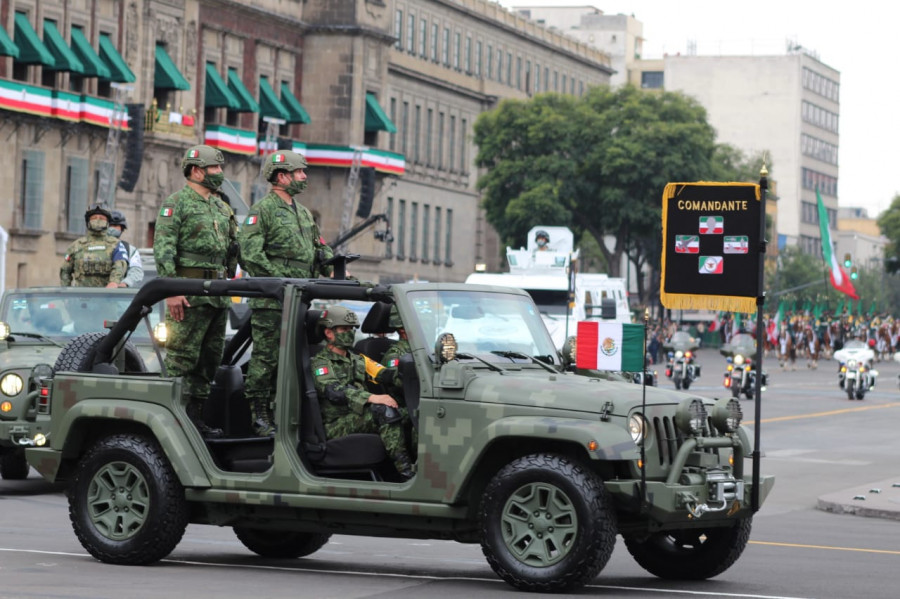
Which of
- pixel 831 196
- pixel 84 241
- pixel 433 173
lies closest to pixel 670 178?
pixel 433 173

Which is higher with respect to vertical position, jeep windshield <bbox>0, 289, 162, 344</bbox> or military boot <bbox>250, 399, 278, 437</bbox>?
jeep windshield <bbox>0, 289, 162, 344</bbox>

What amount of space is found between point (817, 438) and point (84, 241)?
615 inches

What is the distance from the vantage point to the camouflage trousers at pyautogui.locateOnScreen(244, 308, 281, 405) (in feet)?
41.7

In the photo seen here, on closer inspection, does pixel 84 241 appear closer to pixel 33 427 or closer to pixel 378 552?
pixel 33 427

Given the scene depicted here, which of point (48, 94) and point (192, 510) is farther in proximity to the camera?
point (48, 94)

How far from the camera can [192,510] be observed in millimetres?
12766

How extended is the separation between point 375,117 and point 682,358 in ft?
133

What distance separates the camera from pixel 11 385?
59.1ft

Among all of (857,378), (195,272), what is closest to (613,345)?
(195,272)

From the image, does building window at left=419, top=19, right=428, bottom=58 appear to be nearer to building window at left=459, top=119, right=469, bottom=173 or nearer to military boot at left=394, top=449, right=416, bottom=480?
building window at left=459, top=119, right=469, bottom=173

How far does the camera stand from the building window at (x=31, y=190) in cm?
6366

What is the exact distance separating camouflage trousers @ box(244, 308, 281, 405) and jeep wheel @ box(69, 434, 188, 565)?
0.71 metres

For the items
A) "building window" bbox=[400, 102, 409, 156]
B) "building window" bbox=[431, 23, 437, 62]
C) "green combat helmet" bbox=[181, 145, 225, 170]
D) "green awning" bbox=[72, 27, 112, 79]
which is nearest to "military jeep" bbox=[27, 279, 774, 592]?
"green combat helmet" bbox=[181, 145, 225, 170]

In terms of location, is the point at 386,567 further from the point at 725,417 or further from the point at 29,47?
the point at 29,47
